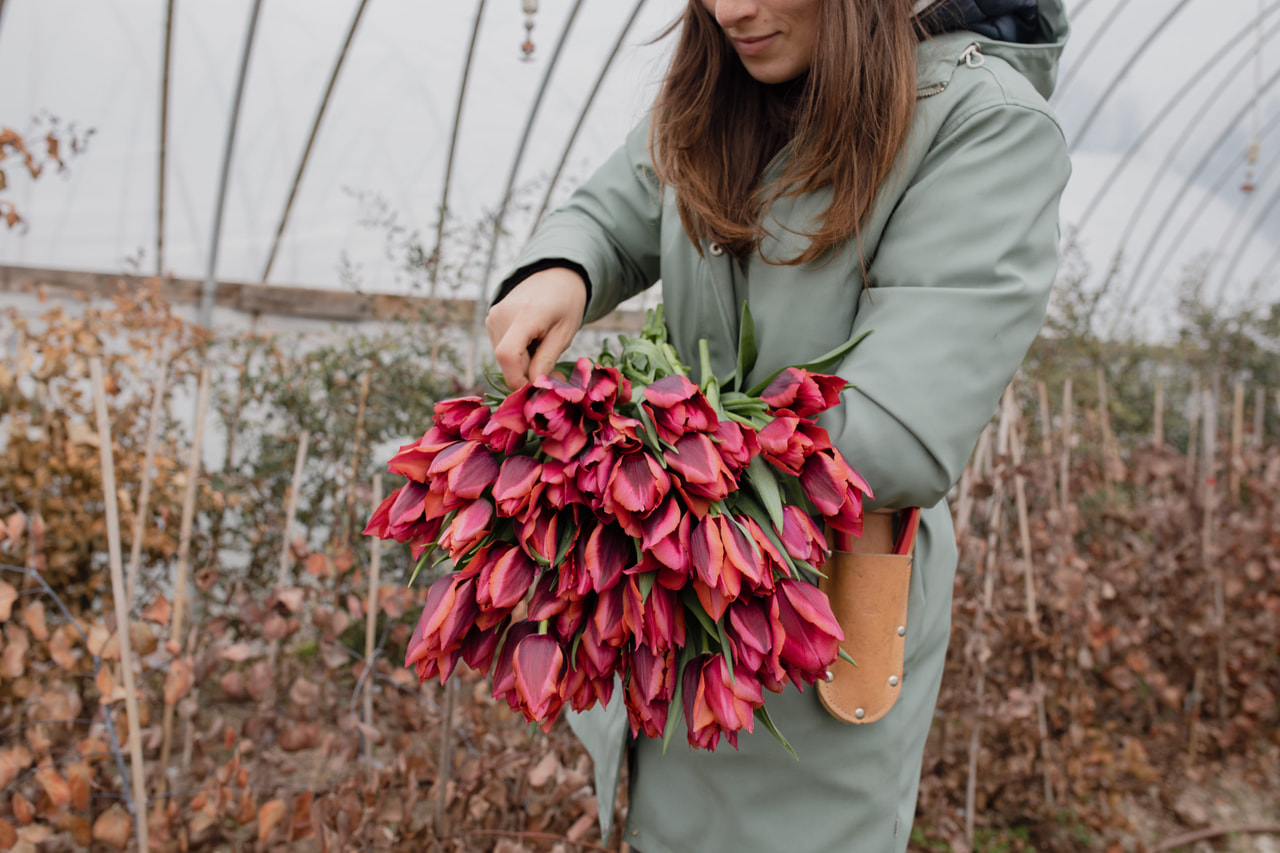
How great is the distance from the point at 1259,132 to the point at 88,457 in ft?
30.2

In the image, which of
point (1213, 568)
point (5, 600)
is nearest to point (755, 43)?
point (5, 600)

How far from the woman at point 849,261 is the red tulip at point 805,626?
13cm

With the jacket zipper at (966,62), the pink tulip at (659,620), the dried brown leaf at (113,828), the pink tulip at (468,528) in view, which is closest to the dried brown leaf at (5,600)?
the dried brown leaf at (113,828)

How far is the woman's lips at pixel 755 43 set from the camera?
79 centimetres

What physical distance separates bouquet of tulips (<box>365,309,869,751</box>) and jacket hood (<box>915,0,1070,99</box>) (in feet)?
1.38

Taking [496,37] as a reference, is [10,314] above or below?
below

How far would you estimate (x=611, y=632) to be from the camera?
60 centimetres

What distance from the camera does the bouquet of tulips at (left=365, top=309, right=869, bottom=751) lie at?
0.59m

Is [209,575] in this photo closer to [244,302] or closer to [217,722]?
[217,722]

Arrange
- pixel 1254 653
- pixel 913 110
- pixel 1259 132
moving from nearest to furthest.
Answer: pixel 913 110 → pixel 1254 653 → pixel 1259 132

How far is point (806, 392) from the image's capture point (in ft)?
2.09

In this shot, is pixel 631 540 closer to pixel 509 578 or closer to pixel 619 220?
pixel 509 578

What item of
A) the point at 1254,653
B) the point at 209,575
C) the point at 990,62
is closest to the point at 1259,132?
the point at 1254,653

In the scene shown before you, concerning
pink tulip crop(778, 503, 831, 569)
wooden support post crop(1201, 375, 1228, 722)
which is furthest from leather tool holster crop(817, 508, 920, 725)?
wooden support post crop(1201, 375, 1228, 722)
